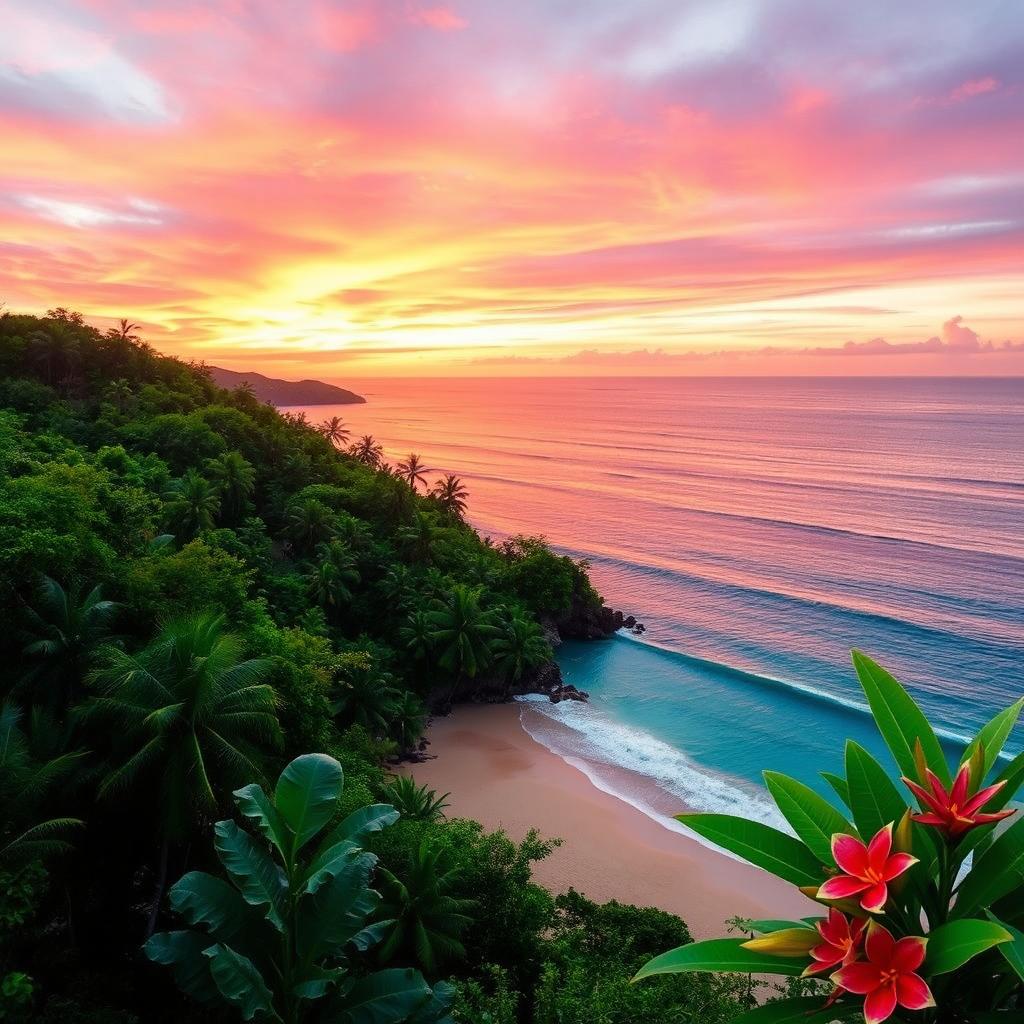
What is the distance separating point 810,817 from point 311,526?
39287 millimetres

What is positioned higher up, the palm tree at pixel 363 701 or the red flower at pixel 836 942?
the red flower at pixel 836 942

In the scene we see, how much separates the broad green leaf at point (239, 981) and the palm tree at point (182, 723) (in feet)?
12.3

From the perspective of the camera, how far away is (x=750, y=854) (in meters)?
5.44

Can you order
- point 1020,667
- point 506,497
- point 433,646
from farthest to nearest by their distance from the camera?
point 506,497 → point 1020,667 → point 433,646

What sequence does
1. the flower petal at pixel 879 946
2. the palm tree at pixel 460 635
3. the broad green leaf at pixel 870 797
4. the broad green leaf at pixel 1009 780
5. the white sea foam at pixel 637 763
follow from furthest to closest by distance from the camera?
the palm tree at pixel 460 635 → the white sea foam at pixel 637 763 → the broad green leaf at pixel 870 797 → the broad green leaf at pixel 1009 780 → the flower petal at pixel 879 946

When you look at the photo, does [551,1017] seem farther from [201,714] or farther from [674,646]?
[674,646]

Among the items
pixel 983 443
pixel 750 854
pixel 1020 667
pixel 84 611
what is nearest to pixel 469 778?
pixel 84 611

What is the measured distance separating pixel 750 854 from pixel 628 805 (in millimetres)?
24570

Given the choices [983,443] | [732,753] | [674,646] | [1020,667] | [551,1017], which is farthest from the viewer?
[983,443]

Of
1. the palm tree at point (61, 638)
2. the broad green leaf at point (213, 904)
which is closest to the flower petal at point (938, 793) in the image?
the broad green leaf at point (213, 904)

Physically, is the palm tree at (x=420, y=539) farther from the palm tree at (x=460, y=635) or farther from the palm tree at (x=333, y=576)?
the palm tree at (x=460, y=635)

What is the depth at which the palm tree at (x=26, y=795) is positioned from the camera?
11.1 metres

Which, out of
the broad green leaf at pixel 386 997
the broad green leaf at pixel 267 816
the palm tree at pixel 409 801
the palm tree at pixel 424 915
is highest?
the broad green leaf at pixel 267 816

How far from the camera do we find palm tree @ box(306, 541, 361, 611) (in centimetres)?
3694
